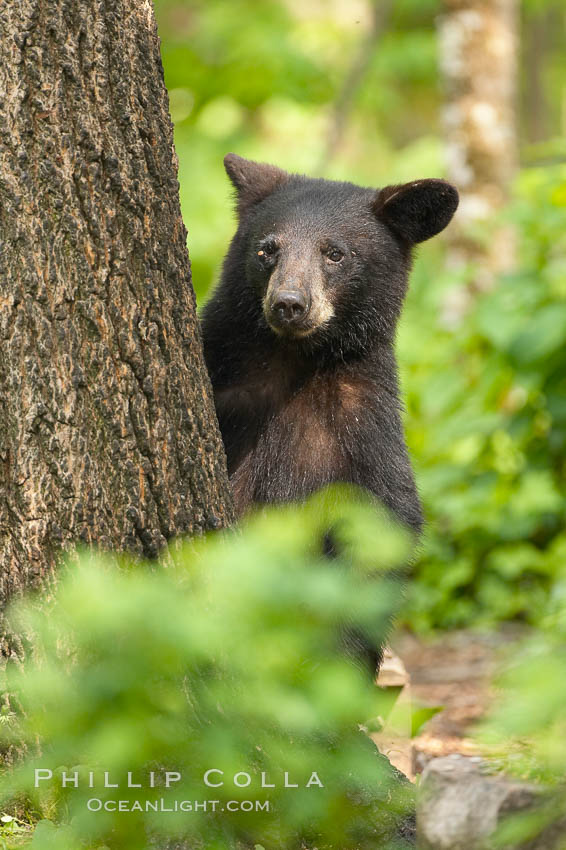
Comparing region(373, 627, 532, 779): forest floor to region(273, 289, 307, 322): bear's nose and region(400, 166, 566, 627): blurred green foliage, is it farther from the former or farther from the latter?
region(273, 289, 307, 322): bear's nose

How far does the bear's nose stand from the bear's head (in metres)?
0.08

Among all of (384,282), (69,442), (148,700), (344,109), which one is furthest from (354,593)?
(344,109)

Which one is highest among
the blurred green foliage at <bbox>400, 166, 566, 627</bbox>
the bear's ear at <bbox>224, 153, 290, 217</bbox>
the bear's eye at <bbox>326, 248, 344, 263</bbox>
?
the bear's ear at <bbox>224, 153, 290, 217</bbox>

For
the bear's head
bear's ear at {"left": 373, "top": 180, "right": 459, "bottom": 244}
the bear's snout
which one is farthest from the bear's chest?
bear's ear at {"left": 373, "top": 180, "right": 459, "bottom": 244}

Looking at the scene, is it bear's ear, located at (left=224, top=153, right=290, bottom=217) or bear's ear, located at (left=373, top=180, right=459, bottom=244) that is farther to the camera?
bear's ear, located at (left=224, top=153, right=290, bottom=217)

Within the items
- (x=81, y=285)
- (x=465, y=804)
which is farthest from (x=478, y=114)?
(x=465, y=804)

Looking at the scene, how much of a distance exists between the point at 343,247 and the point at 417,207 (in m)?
0.36

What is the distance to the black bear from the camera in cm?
412

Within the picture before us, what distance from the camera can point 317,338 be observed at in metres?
4.26

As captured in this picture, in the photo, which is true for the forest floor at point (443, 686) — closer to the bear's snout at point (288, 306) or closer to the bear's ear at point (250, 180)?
the bear's snout at point (288, 306)

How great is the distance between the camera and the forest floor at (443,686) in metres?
4.50

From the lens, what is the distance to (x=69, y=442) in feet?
9.36

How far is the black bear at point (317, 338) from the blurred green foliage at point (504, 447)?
82.6 inches

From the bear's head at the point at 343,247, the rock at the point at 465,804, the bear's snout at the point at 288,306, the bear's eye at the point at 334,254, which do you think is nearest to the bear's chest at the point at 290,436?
the bear's head at the point at 343,247
